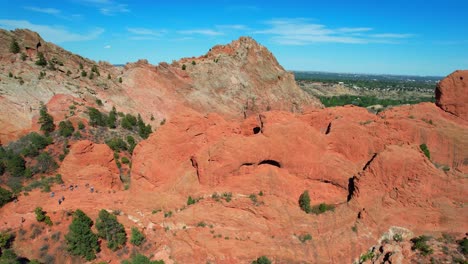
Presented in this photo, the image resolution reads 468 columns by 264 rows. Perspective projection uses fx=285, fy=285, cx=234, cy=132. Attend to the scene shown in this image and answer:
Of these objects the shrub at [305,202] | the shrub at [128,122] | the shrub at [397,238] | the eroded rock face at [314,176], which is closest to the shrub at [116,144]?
the shrub at [128,122]

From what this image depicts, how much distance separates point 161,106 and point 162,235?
42.1 metres

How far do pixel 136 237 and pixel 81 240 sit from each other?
4425 millimetres

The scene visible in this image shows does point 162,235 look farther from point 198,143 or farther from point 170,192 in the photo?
point 198,143

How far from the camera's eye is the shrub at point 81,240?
23594 millimetres

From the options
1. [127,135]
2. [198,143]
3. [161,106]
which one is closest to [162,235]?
[198,143]

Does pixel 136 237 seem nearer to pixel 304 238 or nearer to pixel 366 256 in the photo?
pixel 304 238

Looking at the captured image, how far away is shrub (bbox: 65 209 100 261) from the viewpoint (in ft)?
77.4

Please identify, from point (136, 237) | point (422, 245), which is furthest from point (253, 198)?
point (422, 245)

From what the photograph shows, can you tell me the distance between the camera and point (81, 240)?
23.7 meters

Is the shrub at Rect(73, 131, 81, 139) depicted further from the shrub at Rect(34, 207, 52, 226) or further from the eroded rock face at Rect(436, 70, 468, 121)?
the eroded rock face at Rect(436, 70, 468, 121)

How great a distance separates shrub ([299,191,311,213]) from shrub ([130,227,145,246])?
14040 millimetres

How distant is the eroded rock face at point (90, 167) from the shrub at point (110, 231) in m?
6.47

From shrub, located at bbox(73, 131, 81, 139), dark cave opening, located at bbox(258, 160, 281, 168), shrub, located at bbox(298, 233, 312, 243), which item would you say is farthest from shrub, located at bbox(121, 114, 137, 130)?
shrub, located at bbox(298, 233, 312, 243)

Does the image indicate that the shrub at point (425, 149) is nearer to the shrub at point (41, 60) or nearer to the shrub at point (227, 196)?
the shrub at point (227, 196)
